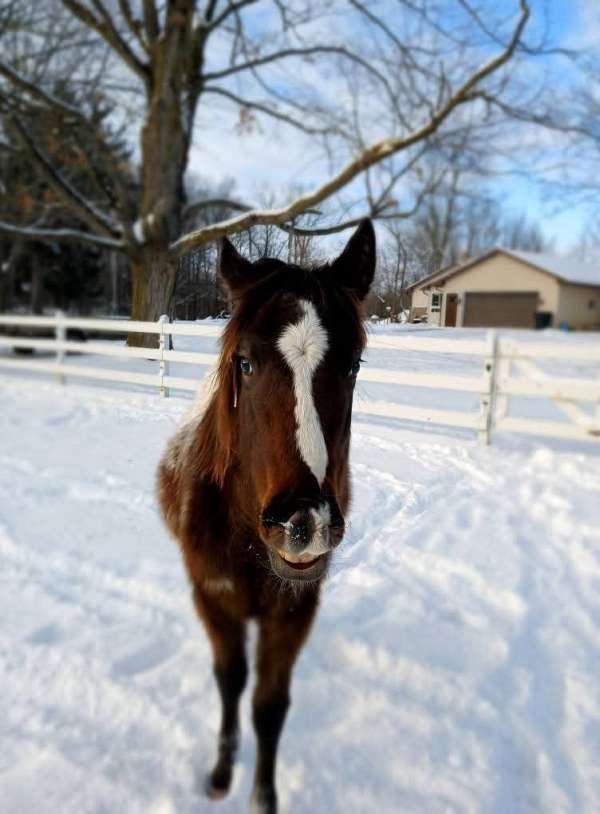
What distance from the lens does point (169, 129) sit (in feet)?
5.57

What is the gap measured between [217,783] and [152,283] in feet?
5.74

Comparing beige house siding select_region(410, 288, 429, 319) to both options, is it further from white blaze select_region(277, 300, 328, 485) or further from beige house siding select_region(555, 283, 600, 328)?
white blaze select_region(277, 300, 328, 485)

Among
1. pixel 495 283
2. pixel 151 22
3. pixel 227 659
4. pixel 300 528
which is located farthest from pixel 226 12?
pixel 227 659

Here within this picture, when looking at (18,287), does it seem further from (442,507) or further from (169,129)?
(442,507)

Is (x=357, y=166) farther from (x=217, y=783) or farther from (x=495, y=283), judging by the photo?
(x=217, y=783)

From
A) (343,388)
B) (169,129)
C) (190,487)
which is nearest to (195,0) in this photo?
(169,129)

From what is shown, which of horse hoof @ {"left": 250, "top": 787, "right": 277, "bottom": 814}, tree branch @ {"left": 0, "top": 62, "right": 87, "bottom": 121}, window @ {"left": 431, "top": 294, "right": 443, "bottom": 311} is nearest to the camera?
horse hoof @ {"left": 250, "top": 787, "right": 277, "bottom": 814}

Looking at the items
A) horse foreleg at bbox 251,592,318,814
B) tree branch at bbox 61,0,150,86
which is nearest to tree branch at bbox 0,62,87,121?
tree branch at bbox 61,0,150,86

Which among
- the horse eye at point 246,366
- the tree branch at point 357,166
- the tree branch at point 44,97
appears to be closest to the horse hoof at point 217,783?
the horse eye at point 246,366

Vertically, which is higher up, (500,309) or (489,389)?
(500,309)

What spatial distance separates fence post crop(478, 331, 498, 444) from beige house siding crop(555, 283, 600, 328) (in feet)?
0.75

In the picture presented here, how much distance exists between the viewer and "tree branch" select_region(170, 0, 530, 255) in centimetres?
143

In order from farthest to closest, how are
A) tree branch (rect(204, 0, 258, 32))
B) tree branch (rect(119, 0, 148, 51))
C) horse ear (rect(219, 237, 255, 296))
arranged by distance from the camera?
1. tree branch (rect(204, 0, 258, 32))
2. tree branch (rect(119, 0, 148, 51))
3. horse ear (rect(219, 237, 255, 296))

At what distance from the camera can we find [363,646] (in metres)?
2.03
